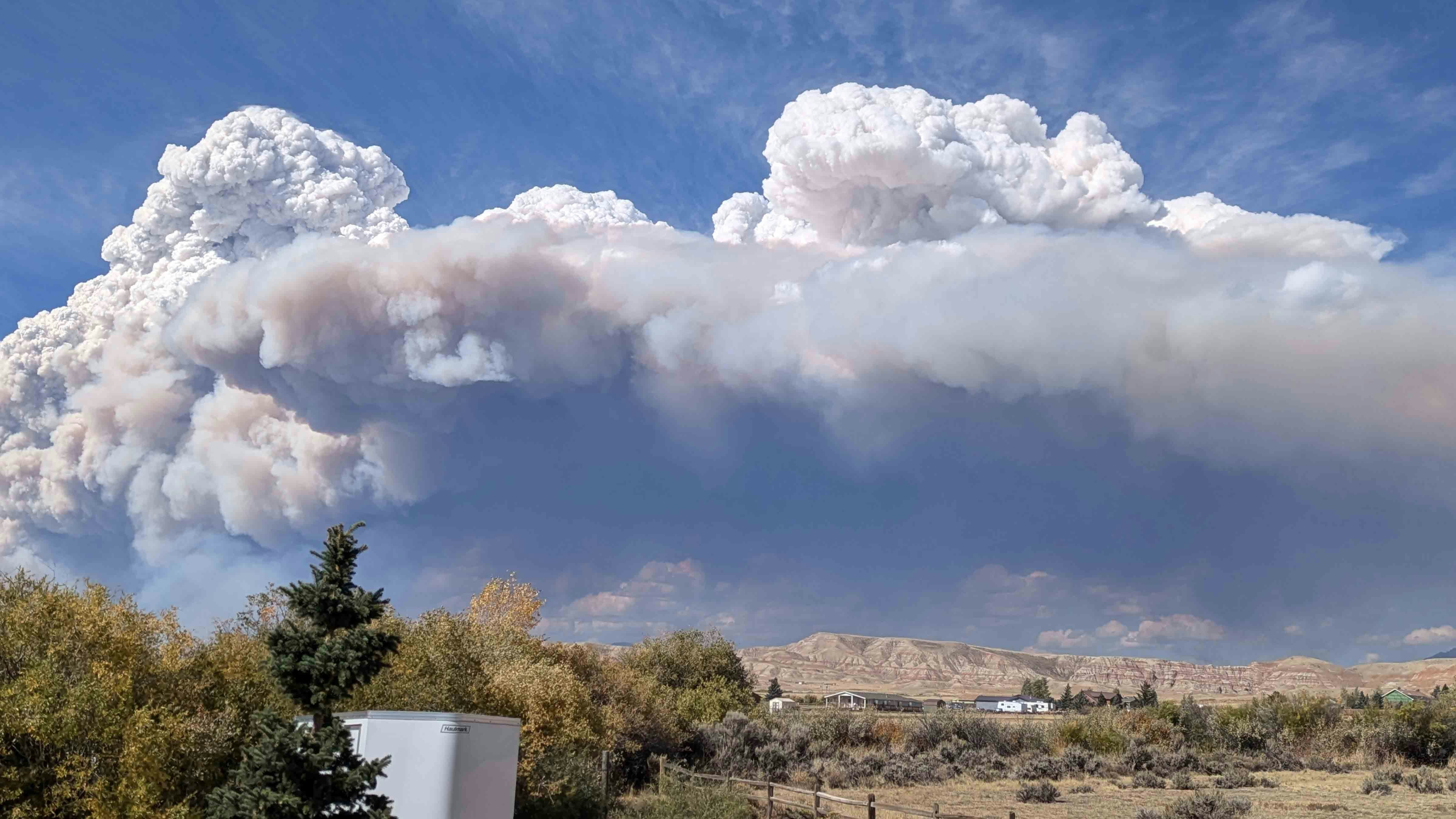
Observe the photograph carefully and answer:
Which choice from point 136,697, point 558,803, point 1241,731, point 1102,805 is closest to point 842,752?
point 1102,805

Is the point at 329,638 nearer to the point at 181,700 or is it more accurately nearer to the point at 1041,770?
the point at 181,700

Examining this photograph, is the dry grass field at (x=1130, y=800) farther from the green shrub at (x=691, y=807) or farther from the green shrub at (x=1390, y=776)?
the green shrub at (x=691, y=807)

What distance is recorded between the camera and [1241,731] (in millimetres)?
48688

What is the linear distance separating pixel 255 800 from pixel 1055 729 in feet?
139

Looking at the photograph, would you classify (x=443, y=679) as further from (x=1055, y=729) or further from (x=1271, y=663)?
(x=1271, y=663)

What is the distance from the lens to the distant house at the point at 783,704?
61.6 m

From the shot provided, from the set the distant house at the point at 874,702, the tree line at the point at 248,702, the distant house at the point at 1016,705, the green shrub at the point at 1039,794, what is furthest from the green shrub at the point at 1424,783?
the distant house at the point at 1016,705

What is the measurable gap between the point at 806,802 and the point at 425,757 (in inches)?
607

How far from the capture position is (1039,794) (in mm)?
31281

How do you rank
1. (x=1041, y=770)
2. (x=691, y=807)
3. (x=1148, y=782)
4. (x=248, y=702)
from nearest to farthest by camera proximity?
(x=248, y=702), (x=691, y=807), (x=1148, y=782), (x=1041, y=770)

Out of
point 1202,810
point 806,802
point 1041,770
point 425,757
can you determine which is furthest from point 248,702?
point 1041,770

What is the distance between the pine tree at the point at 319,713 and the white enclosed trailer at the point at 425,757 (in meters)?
2.33

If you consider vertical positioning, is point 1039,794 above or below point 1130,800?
above

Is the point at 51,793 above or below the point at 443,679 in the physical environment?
below
